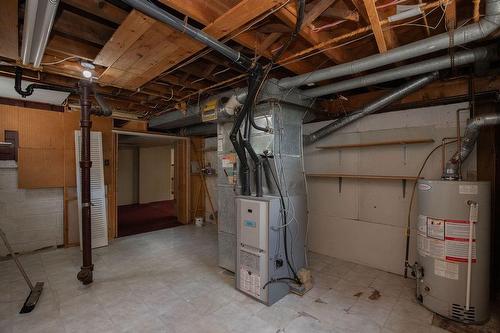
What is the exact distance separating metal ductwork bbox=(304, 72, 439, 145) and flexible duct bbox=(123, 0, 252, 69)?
1647mm

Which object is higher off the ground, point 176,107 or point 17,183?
point 176,107

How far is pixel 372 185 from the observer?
3.29m

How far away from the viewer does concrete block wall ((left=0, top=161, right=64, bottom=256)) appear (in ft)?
11.8

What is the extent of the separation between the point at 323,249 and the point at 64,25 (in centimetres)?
411

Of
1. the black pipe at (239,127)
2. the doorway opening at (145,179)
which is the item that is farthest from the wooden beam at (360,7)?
the doorway opening at (145,179)

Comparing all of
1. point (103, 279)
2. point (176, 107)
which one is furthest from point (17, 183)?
point (176, 107)

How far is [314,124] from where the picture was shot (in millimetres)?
3861

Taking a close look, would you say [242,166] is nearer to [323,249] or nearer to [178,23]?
[178,23]

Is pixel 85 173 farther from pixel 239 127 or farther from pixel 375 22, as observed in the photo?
pixel 375 22

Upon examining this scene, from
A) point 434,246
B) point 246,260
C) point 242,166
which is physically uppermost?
point 242,166

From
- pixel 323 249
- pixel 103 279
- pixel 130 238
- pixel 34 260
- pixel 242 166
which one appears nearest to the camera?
pixel 242 166

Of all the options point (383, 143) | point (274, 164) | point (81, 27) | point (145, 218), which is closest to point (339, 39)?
point (274, 164)

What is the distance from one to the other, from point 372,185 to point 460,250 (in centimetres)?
129

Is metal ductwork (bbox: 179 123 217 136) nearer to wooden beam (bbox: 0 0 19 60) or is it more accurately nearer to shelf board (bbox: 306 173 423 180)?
shelf board (bbox: 306 173 423 180)
